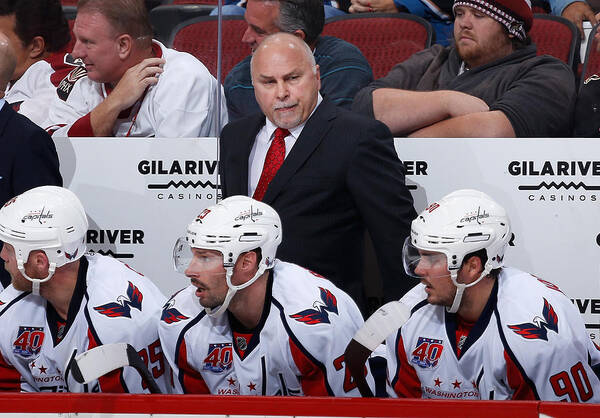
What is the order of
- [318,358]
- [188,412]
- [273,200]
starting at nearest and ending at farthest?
[188,412]
[318,358]
[273,200]

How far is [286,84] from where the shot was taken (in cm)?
304

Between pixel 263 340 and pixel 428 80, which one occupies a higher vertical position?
pixel 428 80

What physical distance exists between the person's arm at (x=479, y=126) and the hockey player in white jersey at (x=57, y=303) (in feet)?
3.54

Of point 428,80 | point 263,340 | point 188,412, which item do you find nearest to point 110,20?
point 428,80

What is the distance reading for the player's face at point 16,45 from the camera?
3361 millimetres

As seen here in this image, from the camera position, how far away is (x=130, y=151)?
3262 millimetres

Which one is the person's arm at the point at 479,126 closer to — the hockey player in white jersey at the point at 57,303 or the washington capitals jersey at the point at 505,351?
the washington capitals jersey at the point at 505,351

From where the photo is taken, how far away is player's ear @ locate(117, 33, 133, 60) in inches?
130

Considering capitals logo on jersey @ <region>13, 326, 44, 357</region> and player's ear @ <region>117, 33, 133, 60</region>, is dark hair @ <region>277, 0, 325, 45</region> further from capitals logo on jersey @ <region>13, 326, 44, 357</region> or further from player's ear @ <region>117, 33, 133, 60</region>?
capitals logo on jersey @ <region>13, 326, 44, 357</region>

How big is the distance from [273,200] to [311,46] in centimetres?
59

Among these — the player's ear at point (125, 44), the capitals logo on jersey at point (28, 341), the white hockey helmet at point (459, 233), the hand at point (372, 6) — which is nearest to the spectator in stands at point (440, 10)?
the hand at point (372, 6)

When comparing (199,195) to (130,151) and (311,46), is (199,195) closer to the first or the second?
(130,151)

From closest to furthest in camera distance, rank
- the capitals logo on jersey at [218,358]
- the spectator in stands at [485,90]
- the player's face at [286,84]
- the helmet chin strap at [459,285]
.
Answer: the helmet chin strap at [459,285] < the capitals logo on jersey at [218,358] < the player's face at [286,84] < the spectator in stands at [485,90]

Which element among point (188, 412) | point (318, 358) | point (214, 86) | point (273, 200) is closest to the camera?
point (188, 412)
